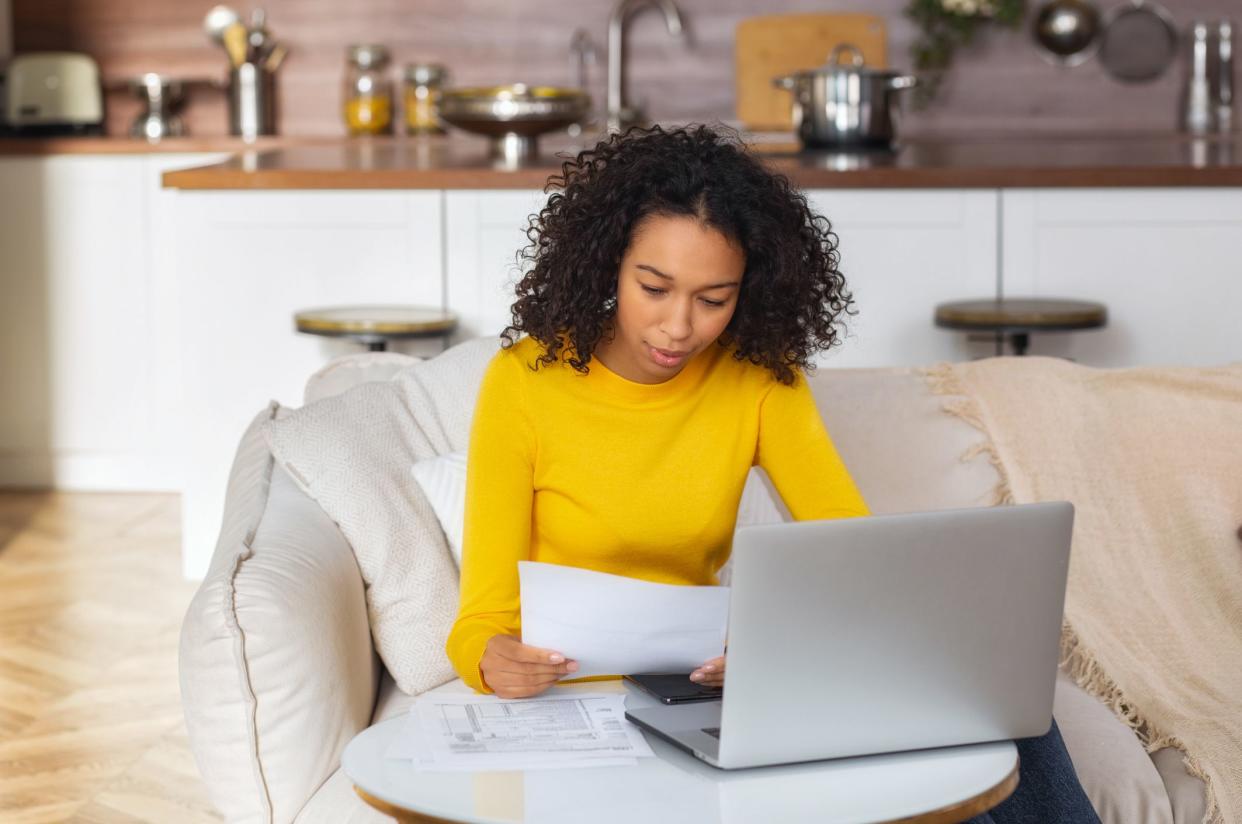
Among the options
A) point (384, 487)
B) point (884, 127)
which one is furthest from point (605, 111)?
point (384, 487)

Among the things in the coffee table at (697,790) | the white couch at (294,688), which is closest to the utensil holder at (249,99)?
the white couch at (294,688)

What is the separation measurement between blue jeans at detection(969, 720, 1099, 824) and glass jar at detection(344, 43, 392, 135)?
393 centimetres

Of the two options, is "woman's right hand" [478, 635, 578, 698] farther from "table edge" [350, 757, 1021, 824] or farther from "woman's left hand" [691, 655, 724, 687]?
"table edge" [350, 757, 1021, 824]

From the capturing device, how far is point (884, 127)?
399cm

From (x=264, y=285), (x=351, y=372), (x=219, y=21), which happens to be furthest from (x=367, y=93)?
(x=351, y=372)

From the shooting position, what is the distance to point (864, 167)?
11.3 feet

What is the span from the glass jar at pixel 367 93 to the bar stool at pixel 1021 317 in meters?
2.35

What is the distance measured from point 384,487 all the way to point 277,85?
3609 mm

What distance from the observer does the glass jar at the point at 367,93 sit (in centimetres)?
509

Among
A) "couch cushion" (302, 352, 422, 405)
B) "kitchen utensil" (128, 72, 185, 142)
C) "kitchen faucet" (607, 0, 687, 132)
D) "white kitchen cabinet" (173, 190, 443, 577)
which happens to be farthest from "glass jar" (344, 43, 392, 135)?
"couch cushion" (302, 352, 422, 405)

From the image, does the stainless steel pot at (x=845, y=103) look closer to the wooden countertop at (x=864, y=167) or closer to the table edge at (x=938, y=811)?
the wooden countertop at (x=864, y=167)

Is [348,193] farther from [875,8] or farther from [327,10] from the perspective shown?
[875,8]

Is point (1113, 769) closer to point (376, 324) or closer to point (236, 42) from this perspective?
point (376, 324)

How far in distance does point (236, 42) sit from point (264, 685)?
12.7 feet
